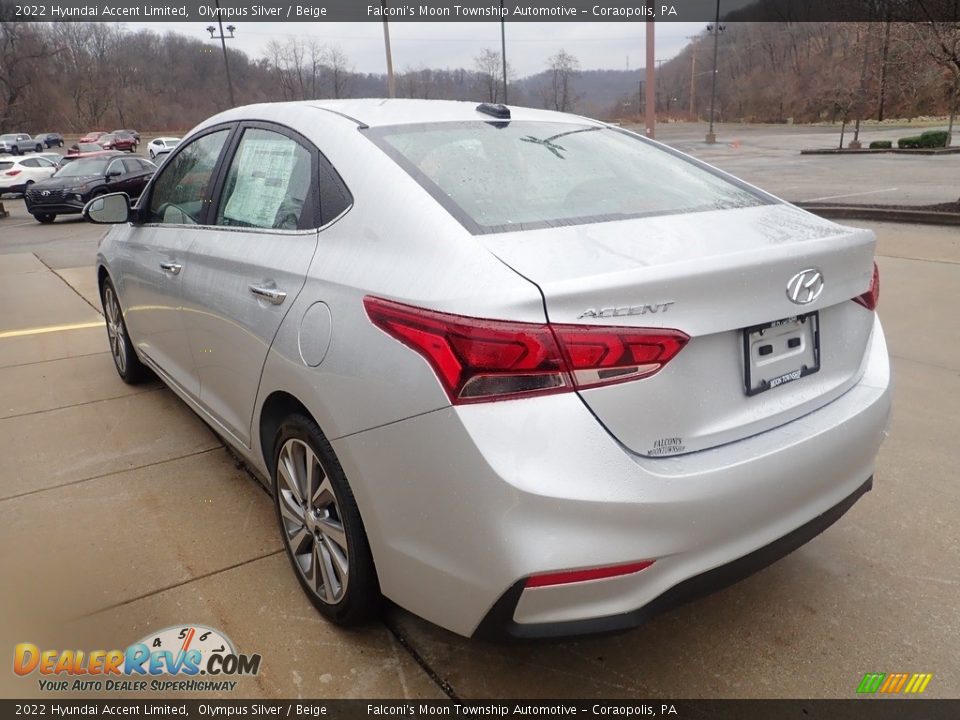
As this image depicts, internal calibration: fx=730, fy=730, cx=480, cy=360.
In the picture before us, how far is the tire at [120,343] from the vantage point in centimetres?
466

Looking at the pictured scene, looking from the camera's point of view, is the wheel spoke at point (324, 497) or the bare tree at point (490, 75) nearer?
the wheel spoke at point (324, 497)

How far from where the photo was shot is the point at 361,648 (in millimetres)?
2332

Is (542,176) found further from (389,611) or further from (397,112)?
(389,611)

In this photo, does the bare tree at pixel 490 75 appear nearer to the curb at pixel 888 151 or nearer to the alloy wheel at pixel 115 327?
the curb at pixel 888 151

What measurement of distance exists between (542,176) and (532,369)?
99cm

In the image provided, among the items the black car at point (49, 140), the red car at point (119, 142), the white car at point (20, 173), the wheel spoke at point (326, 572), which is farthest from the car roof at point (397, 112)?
the black car at point (49, 140)

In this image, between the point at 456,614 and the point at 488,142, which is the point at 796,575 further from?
the point at 488,142

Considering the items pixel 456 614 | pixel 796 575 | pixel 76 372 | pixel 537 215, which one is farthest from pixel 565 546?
pixel 76 372

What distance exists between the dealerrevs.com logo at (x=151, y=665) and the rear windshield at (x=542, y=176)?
1.56m

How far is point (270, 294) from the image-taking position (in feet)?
7.99

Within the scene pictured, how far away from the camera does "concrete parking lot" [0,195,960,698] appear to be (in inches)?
86.4

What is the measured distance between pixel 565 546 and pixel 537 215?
959 mm

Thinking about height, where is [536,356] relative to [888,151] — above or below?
above

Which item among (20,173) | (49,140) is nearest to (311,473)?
(20,173)
